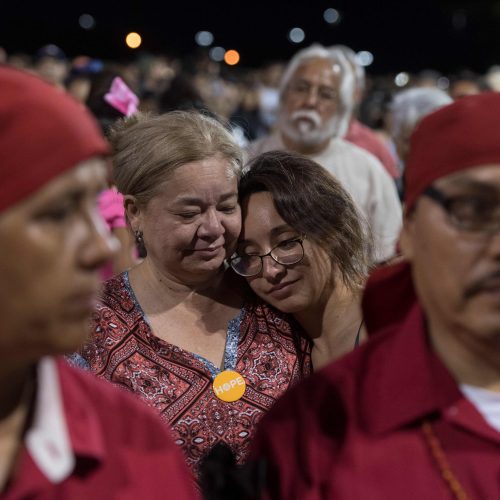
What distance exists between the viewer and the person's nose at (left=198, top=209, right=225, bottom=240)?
238 centimetres

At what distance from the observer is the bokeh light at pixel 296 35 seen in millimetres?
33000

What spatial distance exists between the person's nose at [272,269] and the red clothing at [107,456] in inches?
36.3

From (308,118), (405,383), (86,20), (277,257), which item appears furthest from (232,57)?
(405,383)

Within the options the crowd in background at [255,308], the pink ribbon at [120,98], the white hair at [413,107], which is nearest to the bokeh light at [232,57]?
the white hair at [413,107]

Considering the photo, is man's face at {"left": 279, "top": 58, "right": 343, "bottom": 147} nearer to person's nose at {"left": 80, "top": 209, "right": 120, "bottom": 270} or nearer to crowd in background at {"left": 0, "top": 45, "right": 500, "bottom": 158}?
crowd in background at {"left": 0, "top": 45, "right": 500, "bottom": 158}

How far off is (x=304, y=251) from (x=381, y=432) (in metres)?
1.09

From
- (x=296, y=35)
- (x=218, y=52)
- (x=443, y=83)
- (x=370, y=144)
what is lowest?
(x=443, y=83)

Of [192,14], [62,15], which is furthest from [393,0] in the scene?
[62,15]

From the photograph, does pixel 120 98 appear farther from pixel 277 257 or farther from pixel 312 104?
pixel 277 257

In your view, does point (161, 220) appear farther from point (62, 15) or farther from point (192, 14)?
point (192, 14)

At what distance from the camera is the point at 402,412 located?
144 centimetres

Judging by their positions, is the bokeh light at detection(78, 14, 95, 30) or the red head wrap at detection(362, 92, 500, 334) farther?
the bokeh light at detection(78, 14, 95, 30)

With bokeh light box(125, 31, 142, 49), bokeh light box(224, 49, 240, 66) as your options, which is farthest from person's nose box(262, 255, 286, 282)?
bokeh light box(224, 49, 240, 66)

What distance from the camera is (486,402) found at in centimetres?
146
